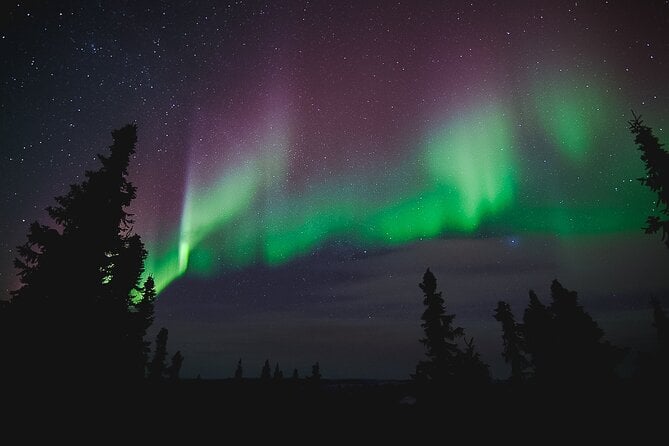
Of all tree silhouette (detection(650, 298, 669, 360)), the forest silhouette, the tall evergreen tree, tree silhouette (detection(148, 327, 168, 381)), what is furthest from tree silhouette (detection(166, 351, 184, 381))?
tree silhouette (detection(650, 298, 669, 360))

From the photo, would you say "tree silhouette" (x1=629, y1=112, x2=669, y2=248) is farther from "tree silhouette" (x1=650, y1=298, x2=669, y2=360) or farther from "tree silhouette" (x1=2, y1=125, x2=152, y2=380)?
"tree silhouette" (x1=650, y1=298, x2=669, y2=360)

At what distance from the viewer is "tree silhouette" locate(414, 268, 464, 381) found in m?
26.9

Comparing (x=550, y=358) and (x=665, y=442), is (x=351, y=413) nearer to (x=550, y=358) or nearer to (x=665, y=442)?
(x=665, y=442)

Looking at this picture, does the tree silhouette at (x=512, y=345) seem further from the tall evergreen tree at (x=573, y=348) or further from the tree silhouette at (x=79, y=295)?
the tree silhouette at (x=79, y=295)

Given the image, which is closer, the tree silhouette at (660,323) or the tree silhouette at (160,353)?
the tree silhouette at (660,323)

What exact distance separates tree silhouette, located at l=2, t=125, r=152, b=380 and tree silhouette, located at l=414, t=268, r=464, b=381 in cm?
2194

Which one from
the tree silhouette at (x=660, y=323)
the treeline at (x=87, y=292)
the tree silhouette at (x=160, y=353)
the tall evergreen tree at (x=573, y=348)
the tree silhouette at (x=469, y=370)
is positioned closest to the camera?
the treeline at (x=87, y=292)

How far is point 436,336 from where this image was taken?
92.0 feet

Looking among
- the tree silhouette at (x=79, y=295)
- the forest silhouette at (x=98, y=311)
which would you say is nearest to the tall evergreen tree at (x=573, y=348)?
the forest silhouette at (x=98, y=311)

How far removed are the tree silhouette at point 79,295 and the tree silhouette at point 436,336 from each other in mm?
21939

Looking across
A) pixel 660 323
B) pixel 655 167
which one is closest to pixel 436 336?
pixel 655 167

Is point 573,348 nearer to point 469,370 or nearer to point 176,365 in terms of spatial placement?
point 469,370

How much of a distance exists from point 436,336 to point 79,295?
25712 millimetres

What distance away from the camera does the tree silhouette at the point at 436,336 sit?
1060 inches
